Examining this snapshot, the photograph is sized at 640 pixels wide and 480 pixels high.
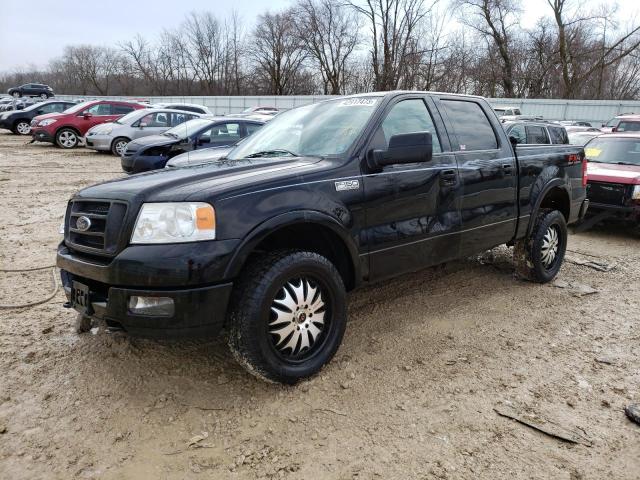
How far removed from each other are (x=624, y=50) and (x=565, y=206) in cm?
4497

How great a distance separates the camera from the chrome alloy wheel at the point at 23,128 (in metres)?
22.2

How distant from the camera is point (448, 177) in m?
3.86

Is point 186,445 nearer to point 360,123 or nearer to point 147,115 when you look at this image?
point 360,123

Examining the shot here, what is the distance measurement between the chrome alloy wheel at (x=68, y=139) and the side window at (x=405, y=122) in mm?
16333

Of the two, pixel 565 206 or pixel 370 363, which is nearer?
pixel 370 363

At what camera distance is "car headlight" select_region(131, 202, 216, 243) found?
262 centimetres

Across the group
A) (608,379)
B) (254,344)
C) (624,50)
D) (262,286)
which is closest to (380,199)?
(262,286)

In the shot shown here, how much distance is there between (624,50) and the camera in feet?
135

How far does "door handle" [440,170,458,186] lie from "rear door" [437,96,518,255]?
98 millimetres

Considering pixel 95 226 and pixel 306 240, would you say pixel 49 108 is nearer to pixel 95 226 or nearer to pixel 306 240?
pixel 95 226

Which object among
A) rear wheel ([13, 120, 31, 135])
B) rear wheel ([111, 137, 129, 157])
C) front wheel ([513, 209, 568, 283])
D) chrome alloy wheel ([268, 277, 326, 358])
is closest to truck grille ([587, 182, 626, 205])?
front wheel ([513, 209, 568, 283])

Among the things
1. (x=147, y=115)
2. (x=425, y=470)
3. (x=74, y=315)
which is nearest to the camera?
(x=425, y=470)

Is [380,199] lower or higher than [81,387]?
higher

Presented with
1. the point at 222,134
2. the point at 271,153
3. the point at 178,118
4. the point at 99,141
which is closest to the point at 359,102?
the point at 271,153
